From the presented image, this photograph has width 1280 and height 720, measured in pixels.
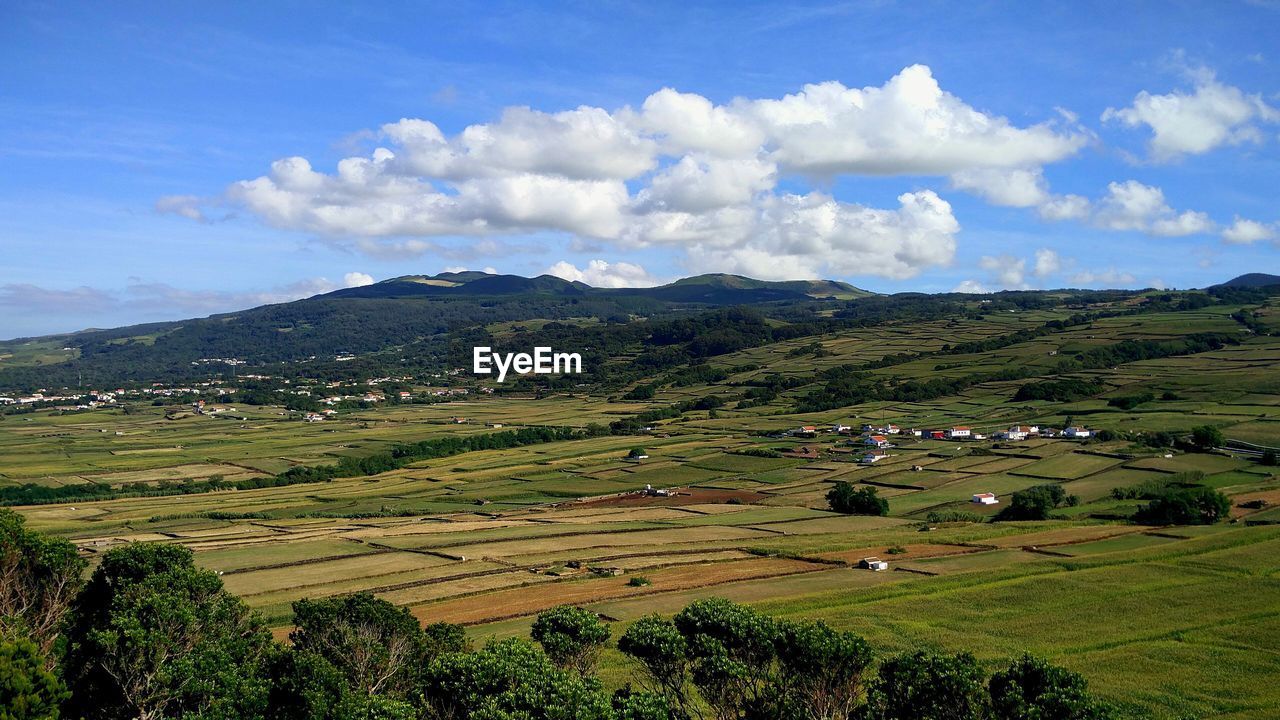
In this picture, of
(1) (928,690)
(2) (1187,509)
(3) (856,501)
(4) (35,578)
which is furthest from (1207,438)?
(4) (35,578)

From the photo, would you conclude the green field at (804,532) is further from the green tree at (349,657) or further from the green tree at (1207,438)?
the green tree at (349,657)

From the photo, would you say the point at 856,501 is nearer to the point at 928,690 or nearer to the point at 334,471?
the point at 928,690

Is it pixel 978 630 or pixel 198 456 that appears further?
pixel 198 456

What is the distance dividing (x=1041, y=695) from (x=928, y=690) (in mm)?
3004

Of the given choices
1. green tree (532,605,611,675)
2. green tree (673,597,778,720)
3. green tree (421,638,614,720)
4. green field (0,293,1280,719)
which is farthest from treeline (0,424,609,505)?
green tree (673,597,778,720)

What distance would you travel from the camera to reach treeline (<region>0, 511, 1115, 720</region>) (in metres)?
25.4

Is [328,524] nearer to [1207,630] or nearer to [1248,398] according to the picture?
[1207,630]

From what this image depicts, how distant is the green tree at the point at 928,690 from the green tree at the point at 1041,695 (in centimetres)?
55

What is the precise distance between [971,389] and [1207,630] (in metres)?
139

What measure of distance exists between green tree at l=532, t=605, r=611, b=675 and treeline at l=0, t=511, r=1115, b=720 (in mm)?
52

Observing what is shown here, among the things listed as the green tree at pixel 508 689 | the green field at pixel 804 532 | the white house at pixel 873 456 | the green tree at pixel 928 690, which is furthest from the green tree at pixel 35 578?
the white house at pixel 873 456

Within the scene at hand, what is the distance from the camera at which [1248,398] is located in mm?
126188

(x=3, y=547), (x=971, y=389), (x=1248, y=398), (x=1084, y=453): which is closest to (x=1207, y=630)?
(x=3, y=547)

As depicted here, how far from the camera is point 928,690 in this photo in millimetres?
25297
